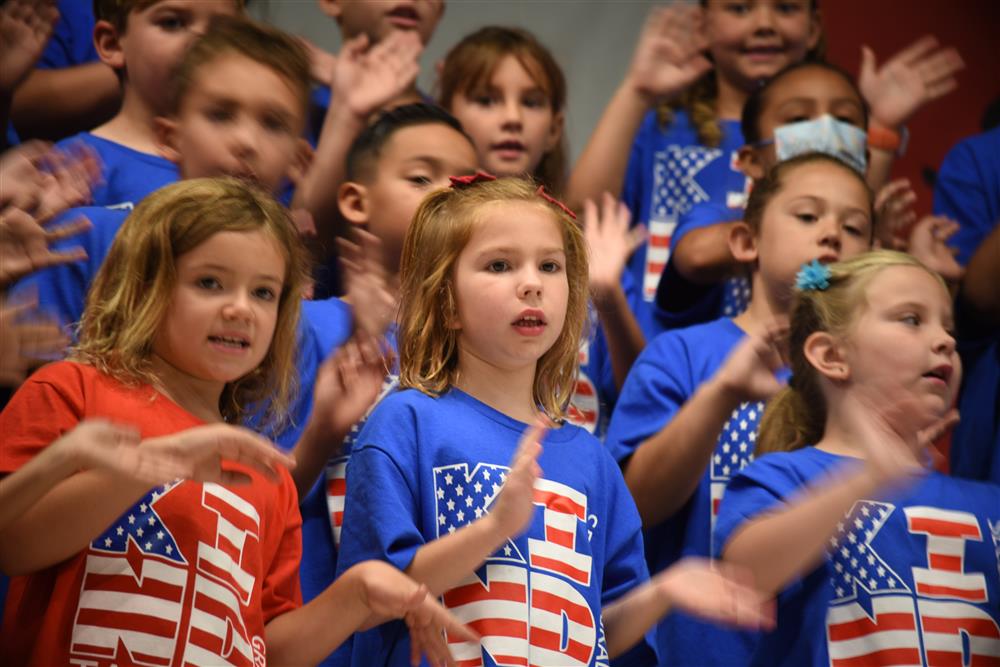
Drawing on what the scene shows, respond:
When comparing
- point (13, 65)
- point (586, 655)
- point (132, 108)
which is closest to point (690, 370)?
point (586, 655)

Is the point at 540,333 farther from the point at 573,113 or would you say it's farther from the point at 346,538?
the point at 573,113

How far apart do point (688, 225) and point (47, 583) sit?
1.87 metres

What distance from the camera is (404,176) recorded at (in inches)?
108

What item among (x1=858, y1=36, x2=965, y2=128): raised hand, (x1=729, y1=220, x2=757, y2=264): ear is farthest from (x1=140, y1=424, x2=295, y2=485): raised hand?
(x1=858, y1=36, x2=965, y2=128): raised hand

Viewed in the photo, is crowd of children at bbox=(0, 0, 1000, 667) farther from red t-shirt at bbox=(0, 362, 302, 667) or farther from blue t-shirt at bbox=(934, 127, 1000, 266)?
blue t-shirt at bbox=(934, 127, 1000, 266)

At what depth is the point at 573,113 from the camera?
3982 millimetres

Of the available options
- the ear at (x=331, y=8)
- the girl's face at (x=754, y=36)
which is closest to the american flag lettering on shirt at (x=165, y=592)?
the ear at (x=331, y=8)

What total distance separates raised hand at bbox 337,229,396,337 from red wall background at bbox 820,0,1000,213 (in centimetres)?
229

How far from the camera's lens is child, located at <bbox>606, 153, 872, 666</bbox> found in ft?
7.77

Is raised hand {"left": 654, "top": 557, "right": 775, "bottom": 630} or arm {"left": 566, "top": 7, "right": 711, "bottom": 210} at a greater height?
arm {"left": 566, "top": 7, "right": 711, "bottom": 210}

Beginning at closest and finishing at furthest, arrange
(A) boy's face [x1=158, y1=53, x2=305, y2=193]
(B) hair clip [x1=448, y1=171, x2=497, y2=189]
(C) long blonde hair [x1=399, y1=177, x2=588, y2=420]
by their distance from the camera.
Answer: (C) long blonde hair [x1=399, y1=177, x2=588, y2=420], (B) hair clip [x1=448, y1=171, x2=497, y2=189], (A) boy's face [x1=158, y1=53, x2=305, y2=193]

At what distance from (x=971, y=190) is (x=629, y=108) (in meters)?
1.09

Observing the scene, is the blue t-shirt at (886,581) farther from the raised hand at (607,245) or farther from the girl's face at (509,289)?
the raised hand at (607,245)

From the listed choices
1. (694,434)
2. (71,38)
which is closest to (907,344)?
(694,434)
